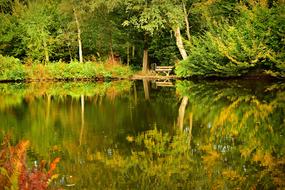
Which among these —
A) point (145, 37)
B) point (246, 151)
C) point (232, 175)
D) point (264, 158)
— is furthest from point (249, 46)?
point (232, 175)

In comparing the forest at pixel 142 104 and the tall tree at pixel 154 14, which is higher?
the tall tree at pixel 154 14

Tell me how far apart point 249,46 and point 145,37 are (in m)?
10.2

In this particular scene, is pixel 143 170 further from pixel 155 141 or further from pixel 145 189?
pixel 155 141

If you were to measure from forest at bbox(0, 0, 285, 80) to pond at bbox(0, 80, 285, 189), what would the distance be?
8.24 metres

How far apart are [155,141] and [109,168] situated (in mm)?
2347

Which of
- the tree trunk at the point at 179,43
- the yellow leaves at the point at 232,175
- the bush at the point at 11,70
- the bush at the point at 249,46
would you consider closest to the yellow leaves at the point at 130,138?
the yellow leaves at the point at 232,175

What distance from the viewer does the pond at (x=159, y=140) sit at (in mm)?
7020

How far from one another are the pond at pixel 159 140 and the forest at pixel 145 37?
324 inches

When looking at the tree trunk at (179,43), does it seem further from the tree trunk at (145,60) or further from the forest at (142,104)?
the tree trunk at (145,60)

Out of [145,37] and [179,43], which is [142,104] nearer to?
[179,43]

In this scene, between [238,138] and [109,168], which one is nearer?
[109,168]

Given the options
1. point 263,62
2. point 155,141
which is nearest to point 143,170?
point 155,141

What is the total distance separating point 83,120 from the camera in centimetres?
1319

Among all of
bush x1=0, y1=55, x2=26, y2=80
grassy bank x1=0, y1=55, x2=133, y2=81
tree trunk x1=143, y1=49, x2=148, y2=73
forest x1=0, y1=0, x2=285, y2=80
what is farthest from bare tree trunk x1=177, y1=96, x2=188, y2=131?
bush x1=0, y1=55, x2=26, y2=80
